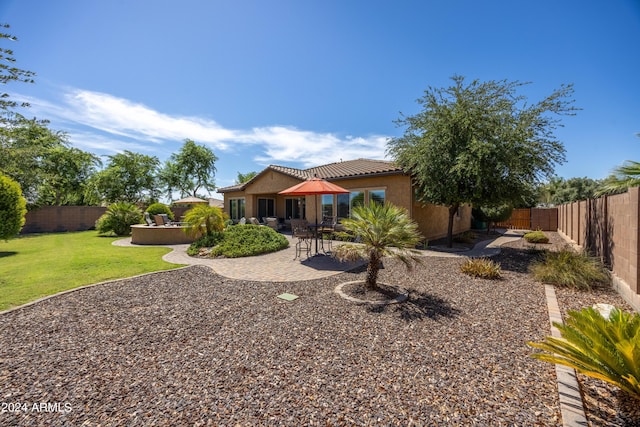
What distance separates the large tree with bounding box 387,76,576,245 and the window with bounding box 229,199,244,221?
58.7ft

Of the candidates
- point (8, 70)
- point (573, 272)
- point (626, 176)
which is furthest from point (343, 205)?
point (8, 70)

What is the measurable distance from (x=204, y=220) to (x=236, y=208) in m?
12.9

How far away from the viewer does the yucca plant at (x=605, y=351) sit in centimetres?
242

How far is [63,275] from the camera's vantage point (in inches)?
306

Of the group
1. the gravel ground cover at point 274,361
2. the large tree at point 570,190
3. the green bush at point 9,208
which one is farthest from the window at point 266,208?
the large tree at point 570,190

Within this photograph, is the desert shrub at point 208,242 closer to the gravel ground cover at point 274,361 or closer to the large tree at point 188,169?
the gravel ground cover at point 274,361

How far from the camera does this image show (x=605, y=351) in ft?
8.25

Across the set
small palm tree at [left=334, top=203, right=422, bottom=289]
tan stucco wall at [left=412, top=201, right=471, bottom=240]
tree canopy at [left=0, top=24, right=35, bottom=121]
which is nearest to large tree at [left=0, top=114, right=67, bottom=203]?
tree canopy at [left=0, top=24, right=35, bottom=121]

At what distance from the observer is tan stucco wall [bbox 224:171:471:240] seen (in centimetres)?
1448

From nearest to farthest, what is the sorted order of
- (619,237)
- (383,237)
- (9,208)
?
1. (383,237)
2. (619,237)
3. (9,208)

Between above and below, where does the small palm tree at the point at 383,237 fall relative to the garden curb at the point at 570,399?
above

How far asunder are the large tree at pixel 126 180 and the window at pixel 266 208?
23.2 m

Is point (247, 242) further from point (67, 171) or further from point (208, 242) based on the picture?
point (67, 171)

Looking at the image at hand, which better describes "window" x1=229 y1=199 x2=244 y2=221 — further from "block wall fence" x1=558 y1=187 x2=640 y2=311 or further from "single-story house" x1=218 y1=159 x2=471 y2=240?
"block wall fence" x1=558 y1=187 x2=640 y2=311
